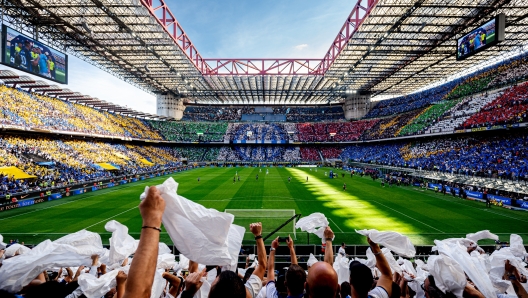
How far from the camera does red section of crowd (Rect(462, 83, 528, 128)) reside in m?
31.0

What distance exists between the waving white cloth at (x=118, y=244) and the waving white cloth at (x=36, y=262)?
1.09 feet

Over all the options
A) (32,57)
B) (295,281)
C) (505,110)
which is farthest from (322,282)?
(505,110)

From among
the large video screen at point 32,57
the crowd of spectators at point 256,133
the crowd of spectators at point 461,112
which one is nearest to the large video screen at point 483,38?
the crowd of spectators at point 461,112

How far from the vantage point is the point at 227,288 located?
1.93 metres

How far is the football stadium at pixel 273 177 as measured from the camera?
324cm

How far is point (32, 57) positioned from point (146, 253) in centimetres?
3487

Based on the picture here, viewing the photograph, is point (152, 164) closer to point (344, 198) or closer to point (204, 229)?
point (344, 198)

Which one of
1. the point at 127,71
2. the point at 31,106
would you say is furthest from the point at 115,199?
the point at 127,71

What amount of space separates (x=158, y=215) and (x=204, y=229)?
2.86 feet

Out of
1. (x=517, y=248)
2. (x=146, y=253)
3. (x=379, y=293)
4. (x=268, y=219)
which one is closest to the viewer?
(x=146, y=253)

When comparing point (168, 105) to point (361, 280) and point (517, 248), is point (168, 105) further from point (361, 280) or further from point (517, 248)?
point (361, 280)

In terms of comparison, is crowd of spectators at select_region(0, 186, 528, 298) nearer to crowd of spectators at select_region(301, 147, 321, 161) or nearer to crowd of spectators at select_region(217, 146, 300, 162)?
crowd of spectators at select_region(217, 146, 300, 162)

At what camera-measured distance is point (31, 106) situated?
124 ft

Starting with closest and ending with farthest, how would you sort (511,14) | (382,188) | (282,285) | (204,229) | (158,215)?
(158,215) → (204,229) → (282,285) → (511,14) → (382,188)
